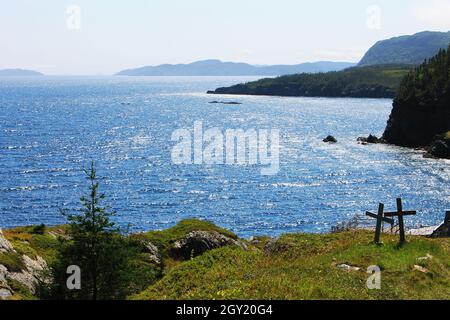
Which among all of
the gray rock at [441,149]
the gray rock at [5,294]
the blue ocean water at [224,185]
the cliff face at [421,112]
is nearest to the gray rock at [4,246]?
the gray rock at [5,294]

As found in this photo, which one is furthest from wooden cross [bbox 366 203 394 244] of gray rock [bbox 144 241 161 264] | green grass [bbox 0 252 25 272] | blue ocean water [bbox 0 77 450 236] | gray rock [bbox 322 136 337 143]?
gray rock [bbox 322 136 337 143]

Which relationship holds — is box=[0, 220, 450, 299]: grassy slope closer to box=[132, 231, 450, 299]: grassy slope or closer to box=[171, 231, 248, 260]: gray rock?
box=[132, 231, 450, 299]: grassy slope

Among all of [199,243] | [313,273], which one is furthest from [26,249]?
[313,273]

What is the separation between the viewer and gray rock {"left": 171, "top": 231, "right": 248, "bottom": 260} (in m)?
46.4

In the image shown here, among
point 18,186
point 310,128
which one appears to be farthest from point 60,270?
point 310,128

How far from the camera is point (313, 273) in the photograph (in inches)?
879

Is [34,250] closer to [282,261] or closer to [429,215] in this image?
[282,261]

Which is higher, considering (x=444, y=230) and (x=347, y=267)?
(x=347, y=267)

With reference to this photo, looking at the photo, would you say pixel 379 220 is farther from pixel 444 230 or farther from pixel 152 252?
pixel 152 252

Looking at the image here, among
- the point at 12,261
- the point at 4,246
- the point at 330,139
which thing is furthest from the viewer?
the point at 330,139

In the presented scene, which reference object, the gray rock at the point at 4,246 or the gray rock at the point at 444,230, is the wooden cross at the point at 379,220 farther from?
the gray rock at the point at 4,246

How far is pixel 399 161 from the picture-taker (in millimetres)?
126000

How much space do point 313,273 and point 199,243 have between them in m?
26.1
